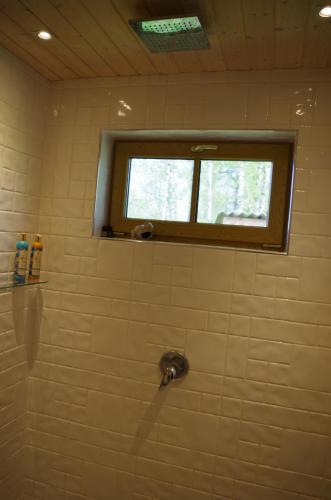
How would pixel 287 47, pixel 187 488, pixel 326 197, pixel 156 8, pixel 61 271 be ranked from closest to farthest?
pixel 156 8 → pixel 287 47 → pixel 326 197 → pixel 187 488 → pixel 61 271

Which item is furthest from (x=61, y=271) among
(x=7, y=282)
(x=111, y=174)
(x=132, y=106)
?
(x=132, y=106)

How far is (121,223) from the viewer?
5.86 feet

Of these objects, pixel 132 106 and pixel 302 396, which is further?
pixel 132 106

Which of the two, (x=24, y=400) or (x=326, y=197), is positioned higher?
(x=326, y=197)

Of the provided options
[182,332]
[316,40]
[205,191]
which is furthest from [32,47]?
[182,332]

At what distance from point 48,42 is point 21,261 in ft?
2.75

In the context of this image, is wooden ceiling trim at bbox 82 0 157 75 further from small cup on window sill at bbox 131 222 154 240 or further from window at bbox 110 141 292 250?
small cup on window sill at bbox 131 222 154 240

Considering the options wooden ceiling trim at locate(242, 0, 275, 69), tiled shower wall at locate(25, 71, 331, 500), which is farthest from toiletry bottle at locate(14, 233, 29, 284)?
wooden ceiling trim at locate(242, 0, 275, 69)

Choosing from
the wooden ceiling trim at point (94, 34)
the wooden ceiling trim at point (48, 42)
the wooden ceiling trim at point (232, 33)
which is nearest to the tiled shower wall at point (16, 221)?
the wooden ceiling trim at point (48, 42)

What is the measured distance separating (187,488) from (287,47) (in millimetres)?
1706

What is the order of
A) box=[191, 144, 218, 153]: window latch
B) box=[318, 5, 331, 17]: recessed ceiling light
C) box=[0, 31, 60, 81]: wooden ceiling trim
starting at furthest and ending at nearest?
box=[191, 144, 218, 153]: window latch < box=[0, 31, 60, 81]: wooden ceiling trim < box=[318, 5, 331, 17]: recessed ceiling light

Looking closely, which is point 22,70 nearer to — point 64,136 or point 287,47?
point 64,136

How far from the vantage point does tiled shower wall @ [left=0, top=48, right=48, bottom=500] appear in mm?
1509

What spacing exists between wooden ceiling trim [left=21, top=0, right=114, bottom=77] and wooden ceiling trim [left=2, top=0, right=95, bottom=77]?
0.07 feet
